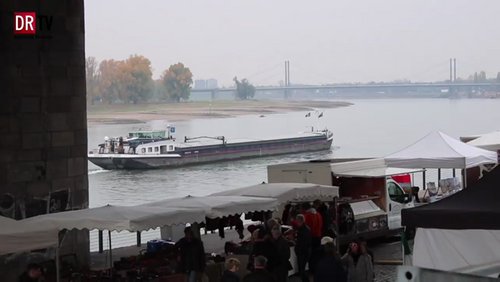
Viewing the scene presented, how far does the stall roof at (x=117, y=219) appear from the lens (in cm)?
1165

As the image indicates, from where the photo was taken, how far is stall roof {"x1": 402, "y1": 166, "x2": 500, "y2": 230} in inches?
212

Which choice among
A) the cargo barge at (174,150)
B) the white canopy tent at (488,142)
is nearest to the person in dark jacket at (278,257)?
the white canopy tent at (488,142)

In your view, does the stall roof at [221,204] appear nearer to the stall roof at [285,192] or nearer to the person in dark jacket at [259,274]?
the stall roof at [285,192]

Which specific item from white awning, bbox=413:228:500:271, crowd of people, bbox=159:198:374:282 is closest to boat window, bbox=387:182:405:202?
crowd of people, bbox=159:198:374:282

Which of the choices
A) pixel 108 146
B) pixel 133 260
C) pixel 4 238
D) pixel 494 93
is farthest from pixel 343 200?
pixel 494 93

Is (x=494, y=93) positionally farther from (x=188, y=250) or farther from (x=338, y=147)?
(x=188, y=250)

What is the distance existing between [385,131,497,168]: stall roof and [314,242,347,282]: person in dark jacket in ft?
34.0

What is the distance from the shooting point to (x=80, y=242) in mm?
16609

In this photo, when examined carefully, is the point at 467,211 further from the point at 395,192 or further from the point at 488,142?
the point at 488,142

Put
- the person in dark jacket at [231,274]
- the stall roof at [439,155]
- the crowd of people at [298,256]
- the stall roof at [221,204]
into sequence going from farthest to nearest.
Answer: the stall roof at [439,155] < the stall roof at [221,204] < the crowd of people at [298,256] < the person in dark jacket at [231,274]

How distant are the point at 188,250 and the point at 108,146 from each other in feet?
216

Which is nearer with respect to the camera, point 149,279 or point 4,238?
point 4,238

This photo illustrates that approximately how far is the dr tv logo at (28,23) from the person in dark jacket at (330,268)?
286 inches

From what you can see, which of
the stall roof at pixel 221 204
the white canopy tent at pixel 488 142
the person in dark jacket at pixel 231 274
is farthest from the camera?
the white canopy tent at pixel 488 142
